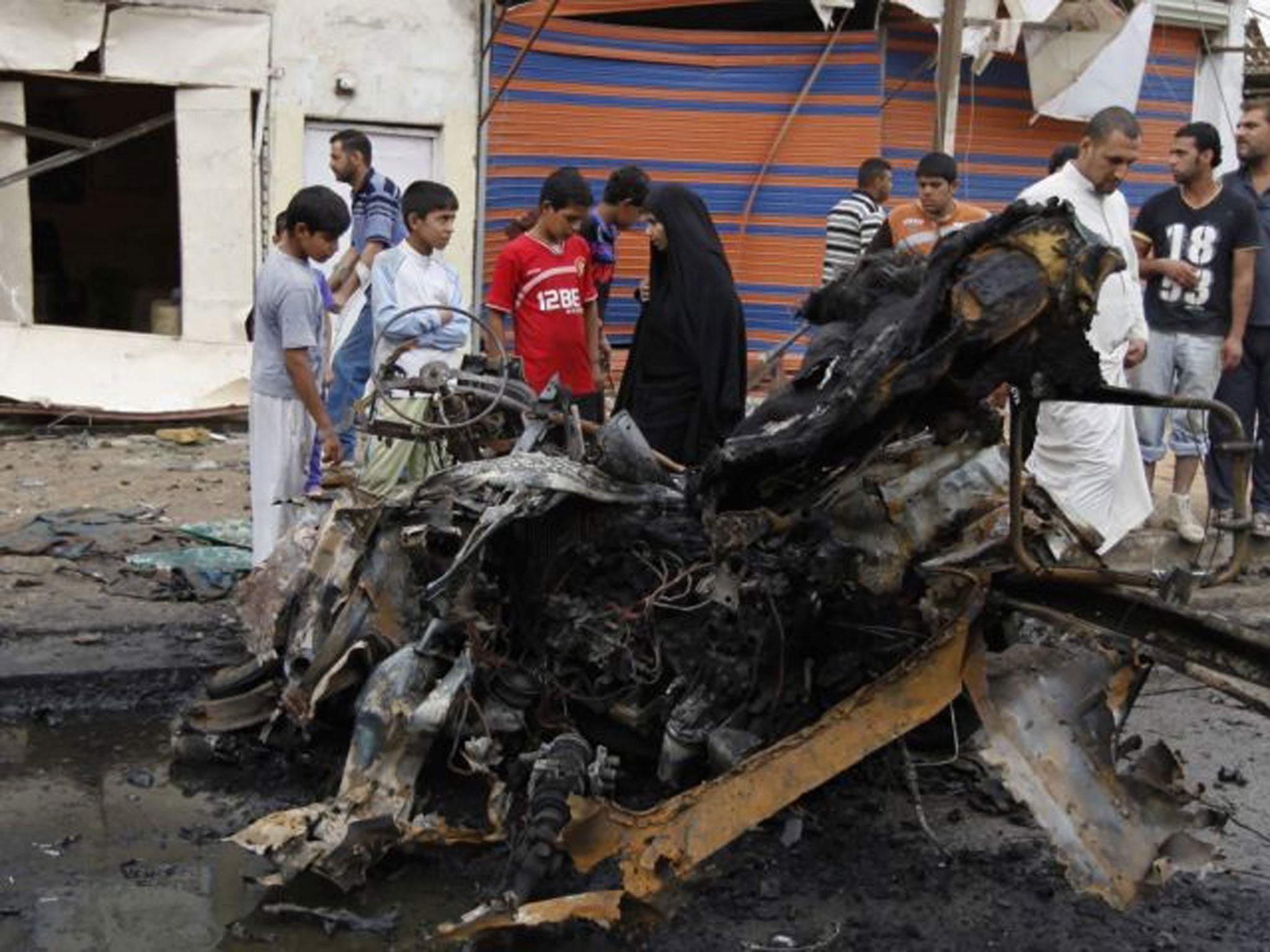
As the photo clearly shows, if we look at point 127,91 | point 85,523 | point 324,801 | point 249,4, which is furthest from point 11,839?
point 127,91

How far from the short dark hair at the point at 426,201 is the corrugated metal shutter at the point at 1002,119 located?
23.5 feet

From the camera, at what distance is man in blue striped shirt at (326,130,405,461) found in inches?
307

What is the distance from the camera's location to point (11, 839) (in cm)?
450

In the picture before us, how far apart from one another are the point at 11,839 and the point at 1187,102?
13.3m

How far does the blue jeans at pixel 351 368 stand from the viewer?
306 inches

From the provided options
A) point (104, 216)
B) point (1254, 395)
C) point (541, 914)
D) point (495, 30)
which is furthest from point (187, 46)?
point (541, 914)

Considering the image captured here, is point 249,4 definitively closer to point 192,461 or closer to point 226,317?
point 226,317

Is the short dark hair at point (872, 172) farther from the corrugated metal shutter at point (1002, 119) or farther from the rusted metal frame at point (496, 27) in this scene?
the corrugated metal shutter at point (1002, 119)

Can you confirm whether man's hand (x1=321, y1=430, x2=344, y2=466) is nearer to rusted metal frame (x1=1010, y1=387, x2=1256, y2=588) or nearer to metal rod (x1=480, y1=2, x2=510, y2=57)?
rusted metal frame (x1=1010, y1=387, x2=1256, y2=588)

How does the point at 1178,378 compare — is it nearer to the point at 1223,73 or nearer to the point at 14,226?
the point at 1223,73

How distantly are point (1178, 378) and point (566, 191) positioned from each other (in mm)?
3658

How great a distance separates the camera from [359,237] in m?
→ 8.38

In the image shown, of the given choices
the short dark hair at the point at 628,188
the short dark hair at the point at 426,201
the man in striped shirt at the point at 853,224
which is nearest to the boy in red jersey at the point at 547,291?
the short dark hair at the point at 426,201

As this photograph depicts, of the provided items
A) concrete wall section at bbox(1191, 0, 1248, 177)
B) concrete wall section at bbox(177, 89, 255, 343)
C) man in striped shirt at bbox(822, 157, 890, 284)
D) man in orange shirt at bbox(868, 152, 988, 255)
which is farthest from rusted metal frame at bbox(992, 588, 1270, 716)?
concrete wall section at bbox(1191, 0, 1248, 177)
